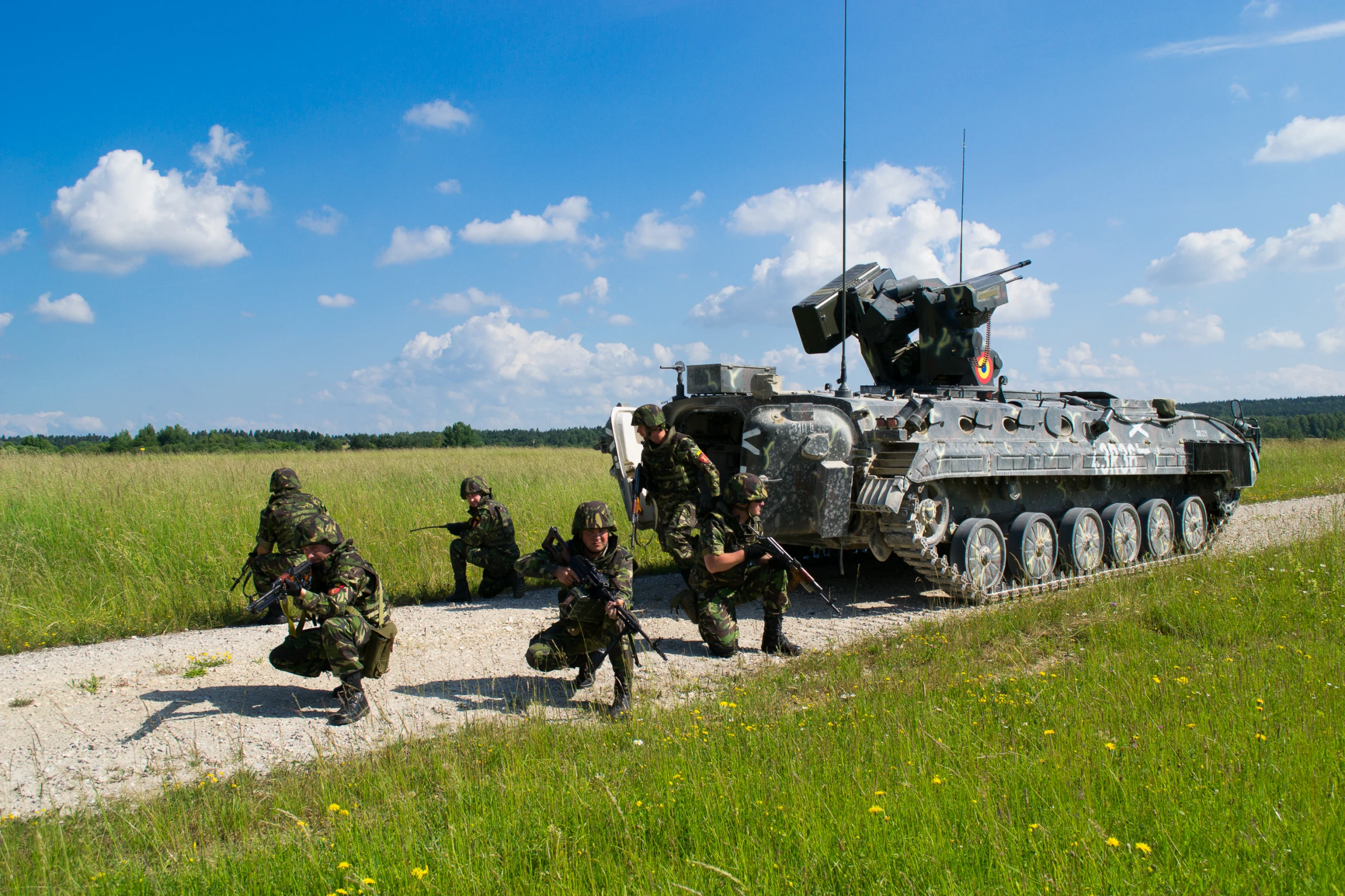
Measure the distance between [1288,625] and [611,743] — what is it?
5127 mm

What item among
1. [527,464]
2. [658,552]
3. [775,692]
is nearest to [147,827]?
[775,692]

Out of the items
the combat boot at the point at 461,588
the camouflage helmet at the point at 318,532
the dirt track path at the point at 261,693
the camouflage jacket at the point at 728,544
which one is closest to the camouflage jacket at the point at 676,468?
the camouflage jacket at the point at 728,544

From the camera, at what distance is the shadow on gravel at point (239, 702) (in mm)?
5387

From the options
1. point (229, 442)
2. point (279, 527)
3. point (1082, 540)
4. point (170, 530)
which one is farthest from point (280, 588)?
point (229, 442)

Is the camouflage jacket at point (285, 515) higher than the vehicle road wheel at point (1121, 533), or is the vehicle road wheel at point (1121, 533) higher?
the camouflage jacket at point (285, 515)

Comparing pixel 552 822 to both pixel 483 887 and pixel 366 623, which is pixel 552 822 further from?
pixel 366 623

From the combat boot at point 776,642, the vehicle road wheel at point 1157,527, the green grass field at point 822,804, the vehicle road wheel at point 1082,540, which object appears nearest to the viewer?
the green grass field at point 822,804

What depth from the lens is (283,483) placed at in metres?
7.71

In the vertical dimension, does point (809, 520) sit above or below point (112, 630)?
above

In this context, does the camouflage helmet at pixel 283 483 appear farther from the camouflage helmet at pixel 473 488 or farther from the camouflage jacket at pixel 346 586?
the camouflage jacket at pixel 346 586

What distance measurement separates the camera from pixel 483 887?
9.91 ft

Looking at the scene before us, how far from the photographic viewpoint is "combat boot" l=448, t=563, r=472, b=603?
916cm

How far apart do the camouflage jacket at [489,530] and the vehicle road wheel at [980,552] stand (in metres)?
4.39

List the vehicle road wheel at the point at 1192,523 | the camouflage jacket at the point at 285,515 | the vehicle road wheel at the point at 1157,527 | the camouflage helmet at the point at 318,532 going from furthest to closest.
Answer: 1. the vehicle road wheel at the point at 1192,523
2. the vehicle road wheel at the point at 1157,527
3. the camouflage jacket at the point at 285,515
4. the camouflage helmet at the point at 318,532
